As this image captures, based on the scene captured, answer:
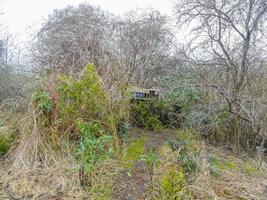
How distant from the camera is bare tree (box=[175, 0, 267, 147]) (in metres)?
6.33

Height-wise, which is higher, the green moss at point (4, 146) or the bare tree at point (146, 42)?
the bare tree at point (146, 42)

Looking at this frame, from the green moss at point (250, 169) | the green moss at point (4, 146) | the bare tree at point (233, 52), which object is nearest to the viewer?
the green moss at point (250, 169)

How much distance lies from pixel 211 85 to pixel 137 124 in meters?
1.93

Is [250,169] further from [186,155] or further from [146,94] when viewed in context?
[146,94]

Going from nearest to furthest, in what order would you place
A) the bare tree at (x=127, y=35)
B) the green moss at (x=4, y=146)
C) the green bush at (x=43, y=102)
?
the green bush at (x=43, y=102), the green moss at (x=4, y=146), the bare tree at (x=127, y=35)

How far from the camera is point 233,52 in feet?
22.5

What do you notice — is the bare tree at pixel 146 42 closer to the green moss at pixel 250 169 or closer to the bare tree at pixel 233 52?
the bare tree at pixel 233 52

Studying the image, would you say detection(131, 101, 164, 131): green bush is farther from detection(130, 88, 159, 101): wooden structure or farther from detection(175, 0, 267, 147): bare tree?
detection(175, 0, 267, 147): bare tree

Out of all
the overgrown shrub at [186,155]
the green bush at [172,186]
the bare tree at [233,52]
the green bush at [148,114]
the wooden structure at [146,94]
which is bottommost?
the green bush at [172,186]

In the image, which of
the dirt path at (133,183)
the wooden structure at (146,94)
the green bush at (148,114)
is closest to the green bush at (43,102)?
the dirt path at (133,183)

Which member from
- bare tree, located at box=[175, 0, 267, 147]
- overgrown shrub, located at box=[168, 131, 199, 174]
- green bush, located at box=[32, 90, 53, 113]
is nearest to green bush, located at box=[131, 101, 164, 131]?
bare tree, located at box=[175, 0, 267, 147]

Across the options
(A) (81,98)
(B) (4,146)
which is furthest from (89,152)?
(B) (4,146)

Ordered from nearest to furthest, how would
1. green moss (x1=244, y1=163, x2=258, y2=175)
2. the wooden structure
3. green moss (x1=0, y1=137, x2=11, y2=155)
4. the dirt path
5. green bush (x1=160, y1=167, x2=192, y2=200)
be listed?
green bush (x1=160, y1=167, x2=192, y2=200) → the dirt path → green moss (x1=244, y1=163, x2=258, y2=175) → green moss (x1=0, y1=137, x2=11, y2=155) → the wooden structure

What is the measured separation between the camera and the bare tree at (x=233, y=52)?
20.8 feet
